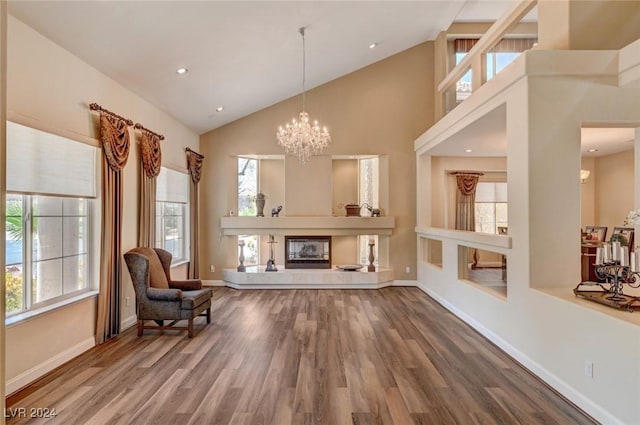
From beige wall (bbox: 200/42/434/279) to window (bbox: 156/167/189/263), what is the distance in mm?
719

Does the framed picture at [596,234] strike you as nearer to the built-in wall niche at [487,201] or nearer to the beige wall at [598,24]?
the built-in wall niche at [487,201]

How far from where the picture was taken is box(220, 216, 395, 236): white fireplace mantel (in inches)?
291

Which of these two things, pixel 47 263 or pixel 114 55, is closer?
pixel 47 263

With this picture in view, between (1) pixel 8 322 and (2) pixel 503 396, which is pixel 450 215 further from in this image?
(1) pixel 8 322

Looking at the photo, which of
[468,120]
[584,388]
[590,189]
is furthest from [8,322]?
[590,189]

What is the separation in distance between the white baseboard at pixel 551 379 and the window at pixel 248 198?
16.4 ft

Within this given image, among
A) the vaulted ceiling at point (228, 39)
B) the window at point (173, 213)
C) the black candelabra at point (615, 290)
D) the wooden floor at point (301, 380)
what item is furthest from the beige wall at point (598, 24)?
the window at point (173, 213)

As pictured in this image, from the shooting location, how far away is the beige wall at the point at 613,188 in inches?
278

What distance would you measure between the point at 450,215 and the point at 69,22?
24.7 ft

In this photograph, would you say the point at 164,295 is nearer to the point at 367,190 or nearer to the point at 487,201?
the point at 367,190

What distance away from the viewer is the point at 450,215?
26.4 ft

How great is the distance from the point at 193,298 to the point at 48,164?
7.12 ft

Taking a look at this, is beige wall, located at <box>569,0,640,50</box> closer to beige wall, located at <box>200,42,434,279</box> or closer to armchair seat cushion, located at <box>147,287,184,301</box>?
beige wall, located at <box>200,42,434,279</box>

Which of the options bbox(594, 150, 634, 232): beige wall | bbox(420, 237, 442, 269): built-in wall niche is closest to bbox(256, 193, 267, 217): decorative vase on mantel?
bbox(420, 237, 442, 269): built-in wall niche
